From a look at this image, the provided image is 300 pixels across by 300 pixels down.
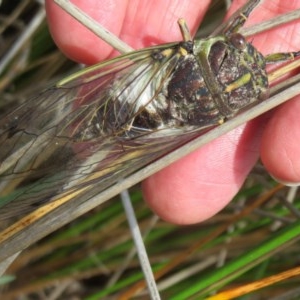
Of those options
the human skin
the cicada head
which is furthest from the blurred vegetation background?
the cicada head

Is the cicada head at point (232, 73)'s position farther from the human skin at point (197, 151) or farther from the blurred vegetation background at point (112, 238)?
the blurred vegetation background at point (112, 238)

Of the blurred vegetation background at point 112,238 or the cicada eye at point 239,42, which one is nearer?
the cicada eye at point 239,42

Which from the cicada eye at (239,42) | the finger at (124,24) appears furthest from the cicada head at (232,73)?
the finger at (124,24)

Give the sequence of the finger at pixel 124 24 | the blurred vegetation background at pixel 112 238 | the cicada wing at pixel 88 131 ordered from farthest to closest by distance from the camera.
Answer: the blurred vegetation background at pixel 112 238, the finger at pixel 124 24, the cicada wing at pixel 88 131

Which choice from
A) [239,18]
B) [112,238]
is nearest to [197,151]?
[239,18]

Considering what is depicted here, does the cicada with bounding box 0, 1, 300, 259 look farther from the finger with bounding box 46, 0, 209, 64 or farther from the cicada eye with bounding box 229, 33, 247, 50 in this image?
the finger with bounding box 46, 0, 209, 64

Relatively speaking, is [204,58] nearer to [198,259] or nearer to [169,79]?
[169,79]

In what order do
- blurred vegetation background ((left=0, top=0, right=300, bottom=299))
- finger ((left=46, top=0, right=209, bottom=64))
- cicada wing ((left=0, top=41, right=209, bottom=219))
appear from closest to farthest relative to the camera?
cicada wing ((left=0, top=41, right=209, bottom=219)) → finger ((left=46, top=0, right=209, bottom=64)) → blurred vegetation background ((left=0, top=0, right=300, bottom=299))
